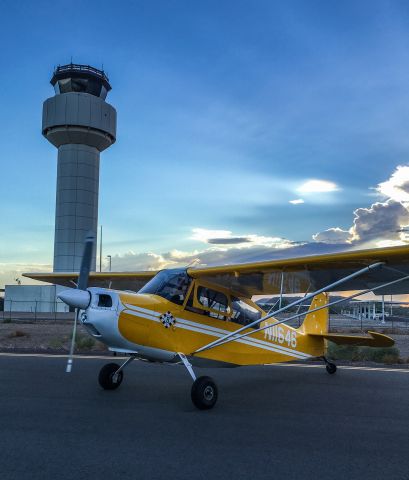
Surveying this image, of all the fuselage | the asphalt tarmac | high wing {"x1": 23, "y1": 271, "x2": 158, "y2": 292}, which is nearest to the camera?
the asphalt tarmac

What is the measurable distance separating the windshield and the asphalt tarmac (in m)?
1.78

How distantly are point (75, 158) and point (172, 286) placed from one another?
53865mm

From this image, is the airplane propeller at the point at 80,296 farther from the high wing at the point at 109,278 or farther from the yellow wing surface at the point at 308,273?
the high wing at the point at 109,278

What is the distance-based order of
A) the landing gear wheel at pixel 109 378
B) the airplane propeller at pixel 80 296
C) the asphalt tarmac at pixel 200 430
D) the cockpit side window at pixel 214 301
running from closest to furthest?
the asphalt tarmac at pixel 200 430 < the airplane propeller at pixel 80 296 < the landing gear wheel at pixel 109 378 < the cockpit side window at pixel 214 301

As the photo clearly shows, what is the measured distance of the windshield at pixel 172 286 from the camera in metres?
8.57

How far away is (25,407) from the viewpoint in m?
7.25

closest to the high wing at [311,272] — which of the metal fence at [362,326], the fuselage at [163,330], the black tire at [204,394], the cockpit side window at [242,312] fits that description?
the cockpit side window at [242,312]

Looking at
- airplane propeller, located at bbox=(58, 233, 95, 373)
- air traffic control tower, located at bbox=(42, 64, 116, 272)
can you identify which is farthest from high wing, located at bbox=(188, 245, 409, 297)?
air traffic control tower, located at bbox=(42, 64, 116, 272)

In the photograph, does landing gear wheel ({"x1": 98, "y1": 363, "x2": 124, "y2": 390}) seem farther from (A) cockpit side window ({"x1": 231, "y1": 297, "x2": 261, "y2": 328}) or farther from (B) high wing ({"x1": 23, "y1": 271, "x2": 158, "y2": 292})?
(B) high wing ({"x1": 23, "y1": 271, "x2": 158, "y2": 292})

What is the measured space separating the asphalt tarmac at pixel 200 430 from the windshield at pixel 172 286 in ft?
5.83

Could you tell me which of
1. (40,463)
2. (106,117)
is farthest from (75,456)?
(106,117)

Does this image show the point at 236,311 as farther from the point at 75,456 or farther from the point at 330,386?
the point at 75,456

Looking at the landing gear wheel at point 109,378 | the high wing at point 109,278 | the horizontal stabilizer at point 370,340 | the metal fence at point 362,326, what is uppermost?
the high wing at point 109,278

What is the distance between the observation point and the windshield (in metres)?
8.57
